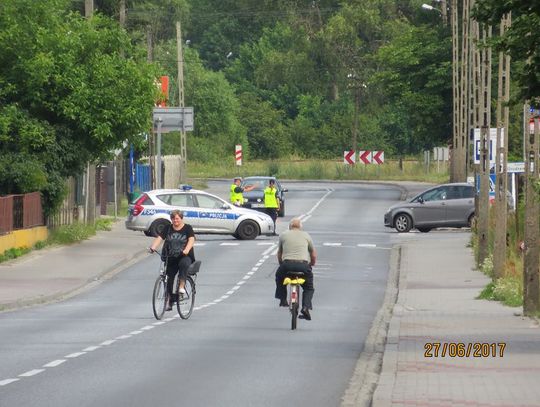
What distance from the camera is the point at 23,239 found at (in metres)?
39.1

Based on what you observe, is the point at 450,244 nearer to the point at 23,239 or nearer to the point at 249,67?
the point at 23,239

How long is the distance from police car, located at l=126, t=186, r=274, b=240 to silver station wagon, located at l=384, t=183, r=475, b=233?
→ 6.65 meters

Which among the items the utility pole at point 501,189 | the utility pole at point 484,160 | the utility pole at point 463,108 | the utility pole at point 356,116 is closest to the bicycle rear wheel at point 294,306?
the utility pole at point 501,189

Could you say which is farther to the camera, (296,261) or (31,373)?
(296,261)

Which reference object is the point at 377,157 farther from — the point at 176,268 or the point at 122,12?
the point at 176,268

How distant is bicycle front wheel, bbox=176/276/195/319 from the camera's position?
2386cm

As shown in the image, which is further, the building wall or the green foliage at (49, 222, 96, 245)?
the green foliage at (49, 222, 96, 245)

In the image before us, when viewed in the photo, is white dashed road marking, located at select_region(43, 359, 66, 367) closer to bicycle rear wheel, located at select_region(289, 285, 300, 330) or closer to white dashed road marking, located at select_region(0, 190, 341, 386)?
white dashed road marking, located at select_region(0, 190, 341, 386)

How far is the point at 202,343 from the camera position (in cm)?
1972

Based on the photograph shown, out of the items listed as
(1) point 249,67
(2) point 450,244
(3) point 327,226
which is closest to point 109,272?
(2) point 450,244

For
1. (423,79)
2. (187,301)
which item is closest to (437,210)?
Result: (423,79)

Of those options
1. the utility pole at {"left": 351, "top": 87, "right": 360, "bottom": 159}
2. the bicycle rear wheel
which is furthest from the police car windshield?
the utility pole at {"left": 351, "top": 87, "right": 360, "bottom": 159}

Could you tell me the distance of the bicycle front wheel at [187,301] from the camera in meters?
23.9

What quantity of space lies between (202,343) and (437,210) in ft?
108
